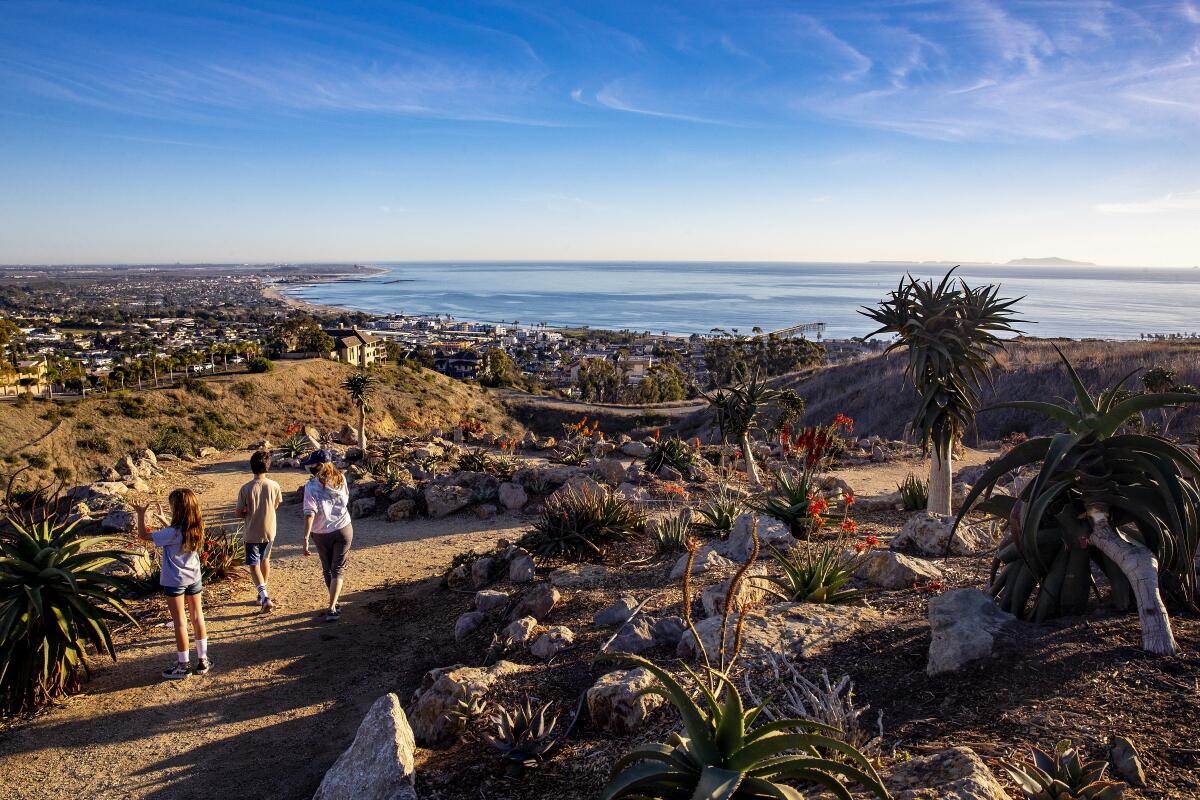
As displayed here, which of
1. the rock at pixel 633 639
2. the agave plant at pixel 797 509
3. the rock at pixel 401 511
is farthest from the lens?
the rock at pixel 401 511

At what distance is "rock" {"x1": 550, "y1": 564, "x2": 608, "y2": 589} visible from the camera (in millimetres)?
7508

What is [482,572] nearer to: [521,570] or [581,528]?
[521,570]

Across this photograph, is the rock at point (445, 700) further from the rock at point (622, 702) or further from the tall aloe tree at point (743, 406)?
the tall aloe tree at point (743, 406)

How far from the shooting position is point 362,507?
514 inches

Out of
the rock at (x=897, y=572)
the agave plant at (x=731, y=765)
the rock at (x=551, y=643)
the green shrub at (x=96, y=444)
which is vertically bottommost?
the green shrub at (x=96, y=444)

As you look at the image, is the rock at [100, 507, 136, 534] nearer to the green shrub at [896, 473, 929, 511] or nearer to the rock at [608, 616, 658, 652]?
the rock at [608, 616, 658, 652]

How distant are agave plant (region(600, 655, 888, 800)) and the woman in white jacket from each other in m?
5.51

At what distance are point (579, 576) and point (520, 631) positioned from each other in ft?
5.59

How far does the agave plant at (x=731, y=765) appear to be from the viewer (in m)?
2.48

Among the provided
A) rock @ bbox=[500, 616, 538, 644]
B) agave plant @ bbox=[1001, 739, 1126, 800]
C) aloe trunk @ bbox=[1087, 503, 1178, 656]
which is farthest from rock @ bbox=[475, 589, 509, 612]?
aloe trunk @ bbox=[1087, 503, 1178, 656]

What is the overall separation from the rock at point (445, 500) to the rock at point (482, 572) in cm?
442

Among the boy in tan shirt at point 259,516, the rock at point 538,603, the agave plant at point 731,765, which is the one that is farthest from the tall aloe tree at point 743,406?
the agave plant at point 731,765

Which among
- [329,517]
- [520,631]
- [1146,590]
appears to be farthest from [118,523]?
[1146,590]

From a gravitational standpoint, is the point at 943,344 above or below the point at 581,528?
above
